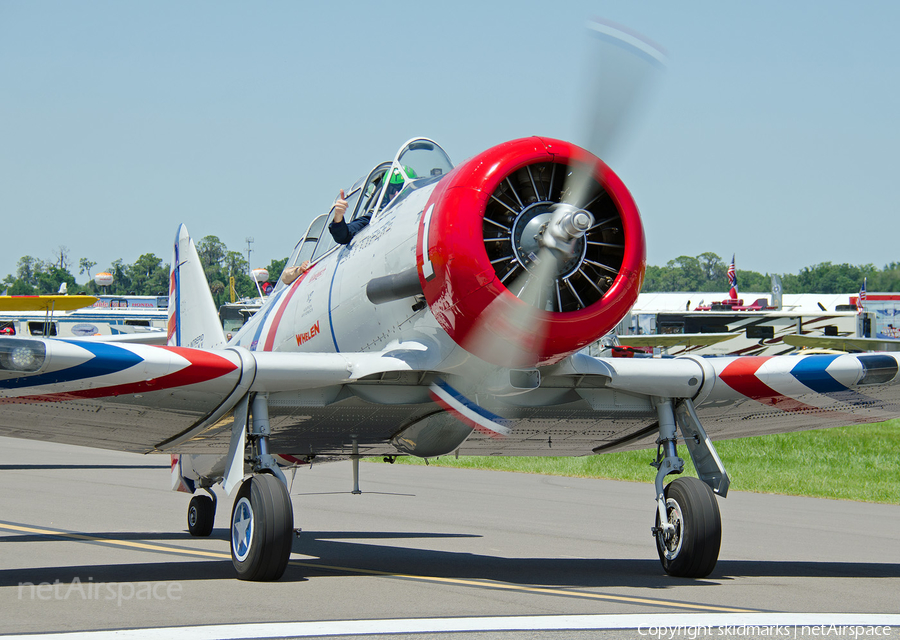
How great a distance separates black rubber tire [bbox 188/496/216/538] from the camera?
32.7 feet

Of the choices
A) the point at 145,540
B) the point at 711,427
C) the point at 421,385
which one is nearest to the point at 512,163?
the point at 421,385

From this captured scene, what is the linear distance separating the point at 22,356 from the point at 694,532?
4652 millimetres

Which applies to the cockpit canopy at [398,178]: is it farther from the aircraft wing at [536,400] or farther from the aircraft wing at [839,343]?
the aircraft wing at [839,343]

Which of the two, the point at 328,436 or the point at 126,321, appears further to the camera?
the point at 126,321

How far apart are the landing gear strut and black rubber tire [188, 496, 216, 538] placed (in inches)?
143

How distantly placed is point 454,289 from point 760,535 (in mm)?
6055

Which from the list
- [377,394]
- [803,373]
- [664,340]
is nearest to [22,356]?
[377,394]

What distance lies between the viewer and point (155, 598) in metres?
5.72

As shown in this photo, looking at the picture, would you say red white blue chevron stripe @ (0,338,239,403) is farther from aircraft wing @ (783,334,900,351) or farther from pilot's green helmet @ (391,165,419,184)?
aircraft wing @ (783,334,900,351)

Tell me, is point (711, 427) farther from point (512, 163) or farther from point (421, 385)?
point (512, 163)

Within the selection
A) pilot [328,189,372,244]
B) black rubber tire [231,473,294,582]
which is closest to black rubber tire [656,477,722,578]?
black rubber tire [231,473,294,582]

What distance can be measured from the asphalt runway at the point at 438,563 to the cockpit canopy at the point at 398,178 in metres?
2.90

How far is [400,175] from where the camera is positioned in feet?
24.3

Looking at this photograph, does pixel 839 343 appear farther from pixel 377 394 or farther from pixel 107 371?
pixel 107 371
